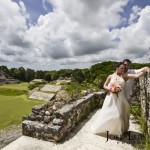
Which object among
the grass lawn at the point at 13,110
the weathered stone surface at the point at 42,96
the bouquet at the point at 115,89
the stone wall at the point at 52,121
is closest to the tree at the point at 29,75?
the weathered stone surface at the point at 42,96

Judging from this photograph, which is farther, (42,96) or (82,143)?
(42,96)

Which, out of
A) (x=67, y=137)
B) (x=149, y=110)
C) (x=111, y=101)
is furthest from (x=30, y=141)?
(x=149, y=110)

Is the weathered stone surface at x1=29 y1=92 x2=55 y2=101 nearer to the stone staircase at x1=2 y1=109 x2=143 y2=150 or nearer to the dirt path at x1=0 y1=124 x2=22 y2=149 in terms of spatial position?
the dirt path at x1=0 y1=124 x2=22 y2=149

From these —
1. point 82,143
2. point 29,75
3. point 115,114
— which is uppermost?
point 29,75

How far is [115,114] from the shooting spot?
17.1ft

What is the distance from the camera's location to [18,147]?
4613 millimetres

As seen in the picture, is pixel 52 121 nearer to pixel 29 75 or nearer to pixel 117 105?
pixel 117 105

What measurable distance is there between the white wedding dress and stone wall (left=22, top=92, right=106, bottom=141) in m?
0.91

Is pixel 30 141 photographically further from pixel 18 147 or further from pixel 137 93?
pixel 137 93

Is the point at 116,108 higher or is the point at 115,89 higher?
the point at 115,89

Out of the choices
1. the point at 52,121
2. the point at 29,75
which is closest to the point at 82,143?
the point at 52,121

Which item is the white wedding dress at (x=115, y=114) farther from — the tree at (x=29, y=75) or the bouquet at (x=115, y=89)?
the tree at (x=29, y=75)

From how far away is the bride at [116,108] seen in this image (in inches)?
206

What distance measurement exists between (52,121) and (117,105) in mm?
1799
